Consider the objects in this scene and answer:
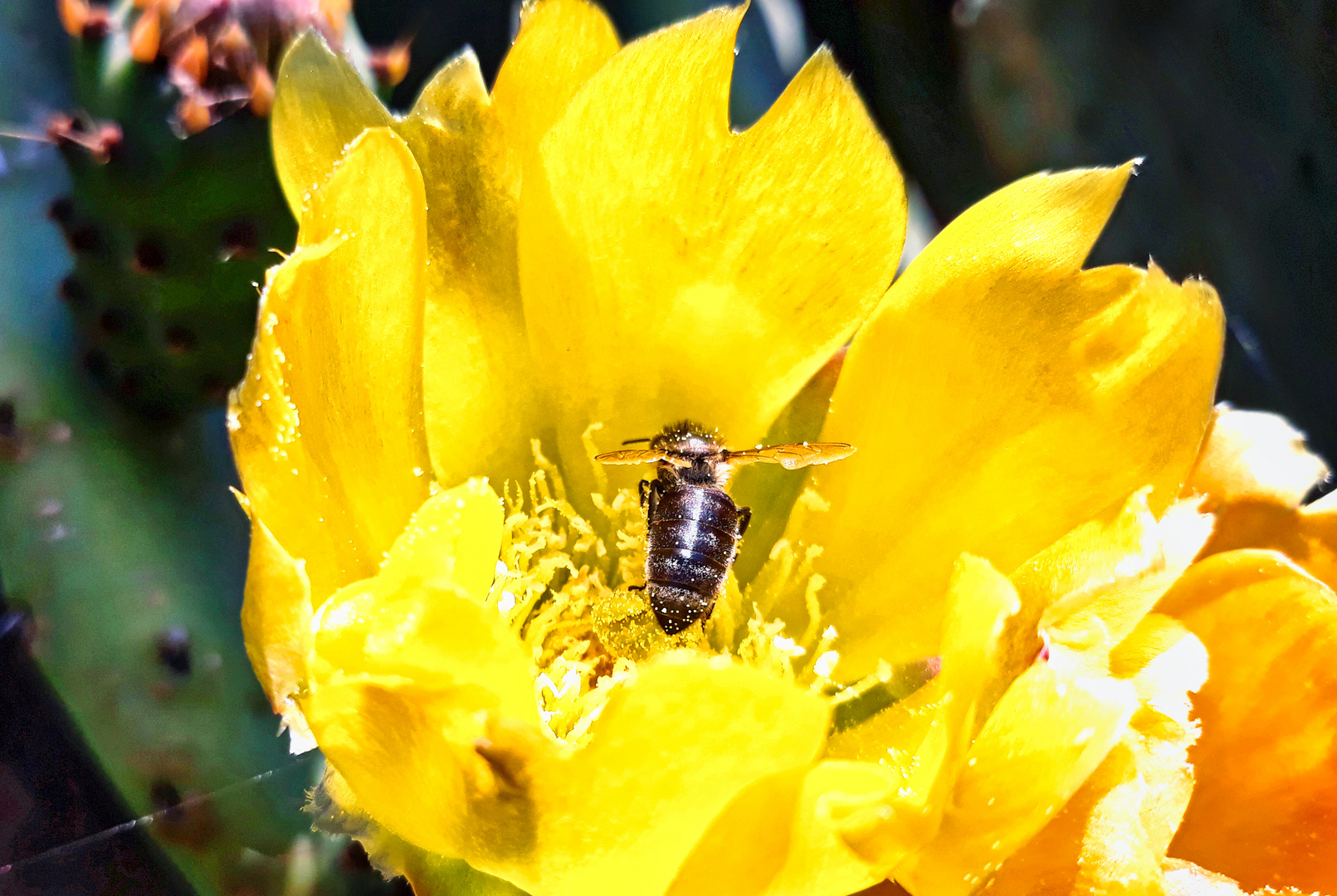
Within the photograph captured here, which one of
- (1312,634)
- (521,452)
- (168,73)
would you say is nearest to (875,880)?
(1312,634)

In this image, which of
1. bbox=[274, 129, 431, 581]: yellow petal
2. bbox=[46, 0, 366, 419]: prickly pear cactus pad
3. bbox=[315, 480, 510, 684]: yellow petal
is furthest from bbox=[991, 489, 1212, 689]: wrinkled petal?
bbox=[46, 0, 366, 419]: prickly pear cactus pad

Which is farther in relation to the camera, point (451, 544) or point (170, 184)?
point (170, 184)

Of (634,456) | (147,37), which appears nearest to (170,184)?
(147,37)

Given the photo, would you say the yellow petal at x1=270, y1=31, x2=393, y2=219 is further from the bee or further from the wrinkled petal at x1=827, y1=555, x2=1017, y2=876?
the wrinkled petal at x1=827, y1=555, x2=1017, y2=876

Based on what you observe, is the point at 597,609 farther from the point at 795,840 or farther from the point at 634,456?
the point at 795,840

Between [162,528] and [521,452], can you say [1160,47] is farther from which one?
[162,528]

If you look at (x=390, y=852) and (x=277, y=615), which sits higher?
(x=277, y=615)
